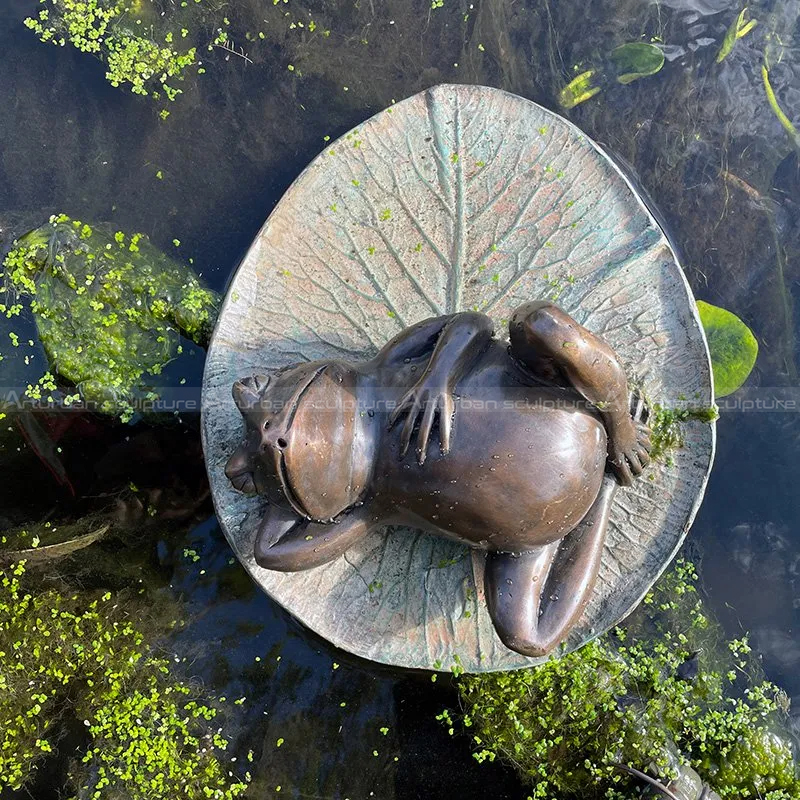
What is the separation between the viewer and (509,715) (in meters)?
3.21

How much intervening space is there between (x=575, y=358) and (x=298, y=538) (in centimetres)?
100

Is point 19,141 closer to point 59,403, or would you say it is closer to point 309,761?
point 59,403

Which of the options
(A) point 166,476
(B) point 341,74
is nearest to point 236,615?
(A) point 166,476

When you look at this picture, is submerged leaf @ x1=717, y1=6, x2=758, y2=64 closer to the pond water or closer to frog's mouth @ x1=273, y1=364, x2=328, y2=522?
the pond water

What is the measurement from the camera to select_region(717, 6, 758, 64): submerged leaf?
11.4ft

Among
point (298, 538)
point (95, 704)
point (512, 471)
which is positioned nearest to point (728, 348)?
point (512, 471)

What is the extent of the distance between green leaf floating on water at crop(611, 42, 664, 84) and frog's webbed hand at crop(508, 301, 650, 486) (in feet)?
6.63

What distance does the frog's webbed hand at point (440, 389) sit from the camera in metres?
2.05

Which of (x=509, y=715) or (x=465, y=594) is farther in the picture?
(x=509, y=715)

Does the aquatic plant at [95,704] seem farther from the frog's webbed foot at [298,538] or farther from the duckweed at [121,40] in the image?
the duckweed at [121,40]

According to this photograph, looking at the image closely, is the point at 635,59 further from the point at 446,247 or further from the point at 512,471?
the point at 512,471

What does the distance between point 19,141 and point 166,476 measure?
5.30 ft

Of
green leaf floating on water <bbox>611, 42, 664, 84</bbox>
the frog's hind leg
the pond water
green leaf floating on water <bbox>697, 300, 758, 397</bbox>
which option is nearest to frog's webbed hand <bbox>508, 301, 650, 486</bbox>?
the frog's hind leg

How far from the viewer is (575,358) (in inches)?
77.0
